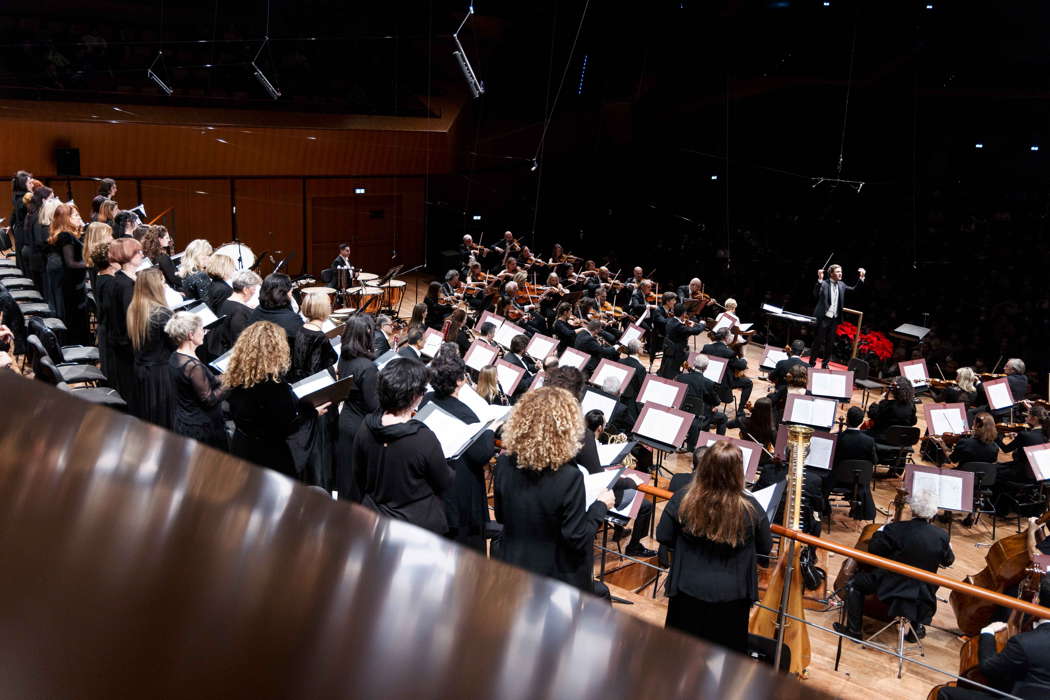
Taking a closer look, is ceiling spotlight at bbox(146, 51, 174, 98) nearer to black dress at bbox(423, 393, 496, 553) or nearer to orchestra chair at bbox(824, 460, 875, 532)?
orchestra chair at bbox(824, 460, 875, 532)

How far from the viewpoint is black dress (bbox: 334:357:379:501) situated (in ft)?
15.4

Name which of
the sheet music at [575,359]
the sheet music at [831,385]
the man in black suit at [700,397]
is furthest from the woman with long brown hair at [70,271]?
the sheet music at [831,385]

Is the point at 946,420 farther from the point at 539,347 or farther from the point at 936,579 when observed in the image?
the point at 936,579

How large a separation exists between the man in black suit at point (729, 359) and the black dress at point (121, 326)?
19.8ft

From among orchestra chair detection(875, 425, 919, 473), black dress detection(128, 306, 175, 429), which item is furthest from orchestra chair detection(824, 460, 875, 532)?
black dress detection(128, 306, 175, 429)

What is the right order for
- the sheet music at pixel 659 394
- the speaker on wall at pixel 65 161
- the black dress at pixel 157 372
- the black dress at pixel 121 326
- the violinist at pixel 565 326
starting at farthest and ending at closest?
1. the speaker on wall at pixel 65 161
2. the violinist at pixel 565 326
3. the sheet music at pixel 659 394
4. the black dress at pixel 121 326
5. the black dress at pixel 157 372

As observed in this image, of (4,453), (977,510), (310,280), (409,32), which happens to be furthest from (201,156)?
(4,453)

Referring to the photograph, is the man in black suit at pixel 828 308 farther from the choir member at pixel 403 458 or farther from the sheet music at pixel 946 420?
the choir member at pixel 403 458

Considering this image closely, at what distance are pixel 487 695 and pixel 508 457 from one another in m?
2.80

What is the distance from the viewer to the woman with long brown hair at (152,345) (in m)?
4.65

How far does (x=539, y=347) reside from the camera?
845 cm

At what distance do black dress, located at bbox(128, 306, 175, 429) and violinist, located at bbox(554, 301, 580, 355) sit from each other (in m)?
5.86

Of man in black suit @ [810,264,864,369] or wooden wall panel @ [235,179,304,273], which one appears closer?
man in black suit @ [810,264,864,369]

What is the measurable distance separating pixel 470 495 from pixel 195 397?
147 cm
